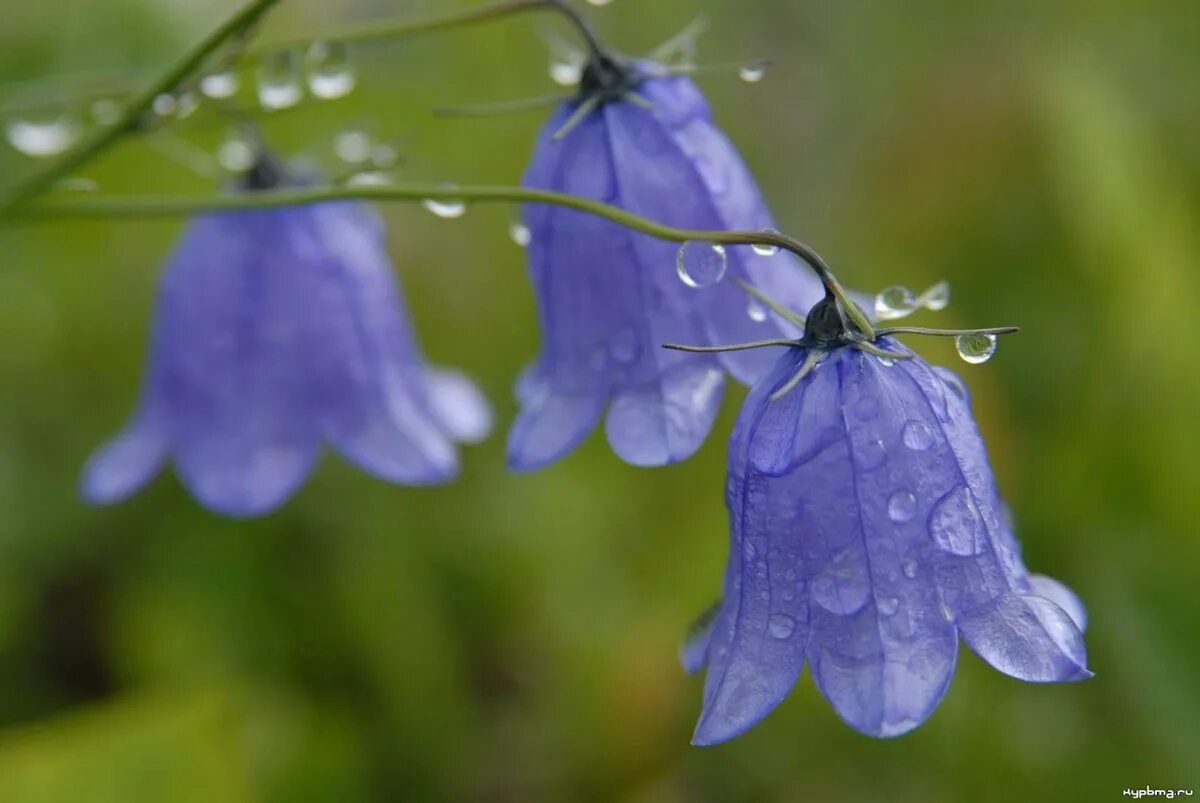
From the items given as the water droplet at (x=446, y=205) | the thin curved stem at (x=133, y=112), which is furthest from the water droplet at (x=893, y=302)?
the thin curved stem at (x=133, y=112)

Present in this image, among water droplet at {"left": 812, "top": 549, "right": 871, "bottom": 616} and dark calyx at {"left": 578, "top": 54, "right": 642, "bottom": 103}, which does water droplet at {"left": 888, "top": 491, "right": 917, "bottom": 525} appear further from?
dark calyx at {"left": 578, "top": 54, "right": 642, "bottom": 103}

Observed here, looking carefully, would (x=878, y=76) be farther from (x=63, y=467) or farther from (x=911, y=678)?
(x=911, y=678)

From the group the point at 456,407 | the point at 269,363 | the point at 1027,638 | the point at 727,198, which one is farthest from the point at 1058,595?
the point at 269,363

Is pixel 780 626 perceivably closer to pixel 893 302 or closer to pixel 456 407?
pixel 893 302

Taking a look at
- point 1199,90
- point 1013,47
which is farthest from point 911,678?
point 1013,47

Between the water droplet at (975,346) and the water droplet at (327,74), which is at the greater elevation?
the water droplet at (327,74)

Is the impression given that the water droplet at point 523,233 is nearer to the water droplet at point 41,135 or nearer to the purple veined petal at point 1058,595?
the water droplet at point 41,135
